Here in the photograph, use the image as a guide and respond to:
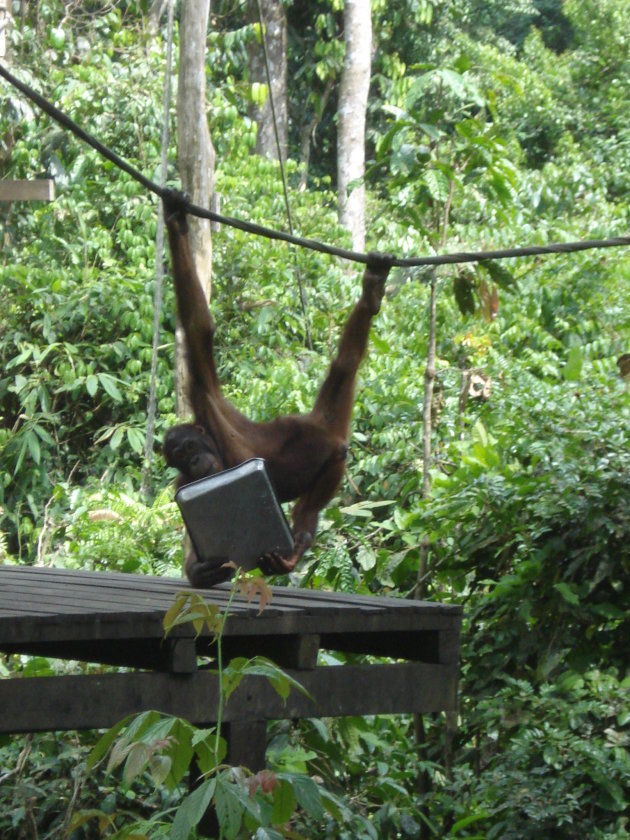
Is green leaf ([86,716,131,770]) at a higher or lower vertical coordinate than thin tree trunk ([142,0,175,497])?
lower

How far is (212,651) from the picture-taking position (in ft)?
12.3

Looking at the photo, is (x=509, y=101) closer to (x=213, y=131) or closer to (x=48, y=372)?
(x=213, y=131)

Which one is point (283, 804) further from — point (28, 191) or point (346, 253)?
point (28, 191)

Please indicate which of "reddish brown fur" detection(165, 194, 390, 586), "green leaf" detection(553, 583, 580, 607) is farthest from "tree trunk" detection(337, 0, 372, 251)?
"green leaf" detection(553, 583, 580, 607)

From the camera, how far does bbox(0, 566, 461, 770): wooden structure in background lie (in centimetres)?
289

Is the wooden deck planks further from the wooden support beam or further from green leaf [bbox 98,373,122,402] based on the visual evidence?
green leaf [bbox 98,373,122,402]

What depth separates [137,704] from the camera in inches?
119

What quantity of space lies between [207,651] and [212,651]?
60mm

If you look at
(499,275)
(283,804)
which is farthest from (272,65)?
(283,804)

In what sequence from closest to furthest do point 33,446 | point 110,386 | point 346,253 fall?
point 346,253 → point 33,446 → point 110,386

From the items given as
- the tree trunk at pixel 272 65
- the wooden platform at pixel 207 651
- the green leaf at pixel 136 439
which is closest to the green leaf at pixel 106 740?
the wooden platform at pixel 207 651

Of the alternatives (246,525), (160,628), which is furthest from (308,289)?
(160,628)

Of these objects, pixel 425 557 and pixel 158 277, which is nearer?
pixel 425 557

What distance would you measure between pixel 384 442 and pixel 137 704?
12.1 feet
